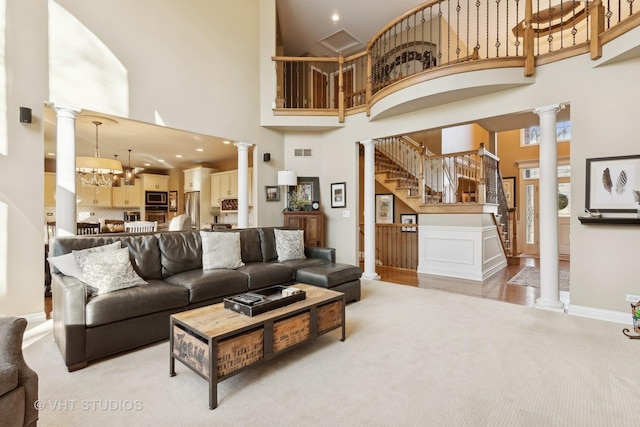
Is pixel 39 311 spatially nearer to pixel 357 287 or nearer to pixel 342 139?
pixel 357 287

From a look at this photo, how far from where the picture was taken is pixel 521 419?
1757 millimetres

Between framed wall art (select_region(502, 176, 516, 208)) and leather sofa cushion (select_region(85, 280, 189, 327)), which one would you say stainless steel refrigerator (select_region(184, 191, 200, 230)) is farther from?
framed wall art (select_region(502, 176, 516, 208))

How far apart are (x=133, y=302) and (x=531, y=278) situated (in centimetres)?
604

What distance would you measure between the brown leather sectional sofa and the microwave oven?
6.34m

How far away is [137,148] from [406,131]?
5.62 m

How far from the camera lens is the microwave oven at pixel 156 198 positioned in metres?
9.21

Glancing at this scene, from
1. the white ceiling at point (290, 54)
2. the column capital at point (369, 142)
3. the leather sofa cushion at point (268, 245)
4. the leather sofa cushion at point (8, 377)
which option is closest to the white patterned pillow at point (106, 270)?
the leather sofa cushion at point (8, 377)

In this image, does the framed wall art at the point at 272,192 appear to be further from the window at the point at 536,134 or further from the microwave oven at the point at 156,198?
the window at the point at 536,134

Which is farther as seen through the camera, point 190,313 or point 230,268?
point 230,268

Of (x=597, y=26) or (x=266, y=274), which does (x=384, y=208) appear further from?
(x=597, y=26)

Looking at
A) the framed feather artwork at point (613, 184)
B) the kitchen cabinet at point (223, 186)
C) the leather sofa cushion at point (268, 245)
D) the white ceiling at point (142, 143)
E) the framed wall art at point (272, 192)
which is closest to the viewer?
the framed feather artwork at point (613, 184)

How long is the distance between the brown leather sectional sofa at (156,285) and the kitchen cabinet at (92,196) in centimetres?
624

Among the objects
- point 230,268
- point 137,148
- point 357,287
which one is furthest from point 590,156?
point 137,148

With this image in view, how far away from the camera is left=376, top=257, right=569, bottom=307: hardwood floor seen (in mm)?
4324
